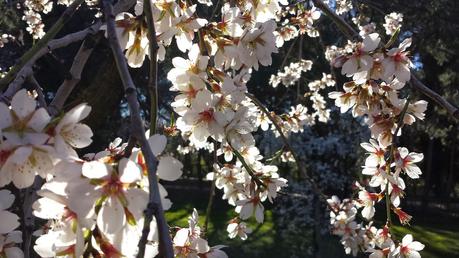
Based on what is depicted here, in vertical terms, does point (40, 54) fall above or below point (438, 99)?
above

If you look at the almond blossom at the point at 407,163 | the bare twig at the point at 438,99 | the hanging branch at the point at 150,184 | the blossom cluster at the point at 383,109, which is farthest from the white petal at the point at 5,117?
the almond blossom at the point at 407,163

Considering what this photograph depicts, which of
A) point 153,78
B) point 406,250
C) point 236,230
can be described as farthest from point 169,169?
point 236,230

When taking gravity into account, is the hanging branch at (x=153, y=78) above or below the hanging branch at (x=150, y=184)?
above

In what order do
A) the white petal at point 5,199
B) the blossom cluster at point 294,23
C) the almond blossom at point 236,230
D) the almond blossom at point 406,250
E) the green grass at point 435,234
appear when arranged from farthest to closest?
the green grass at point 435,234
the blossom cluster at point 294,23
the almond blossom at point 236,230
the almond blossom at point 406,250
the white petal at point 5,199

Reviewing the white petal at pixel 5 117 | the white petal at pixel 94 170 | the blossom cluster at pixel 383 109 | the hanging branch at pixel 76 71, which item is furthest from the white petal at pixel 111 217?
the hanging branch at pixel 76 71

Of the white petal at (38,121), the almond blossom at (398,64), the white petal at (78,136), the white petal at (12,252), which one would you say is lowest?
the white petal at (12,252)

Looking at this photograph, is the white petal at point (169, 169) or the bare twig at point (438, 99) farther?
the bare twig at point (438, 99)

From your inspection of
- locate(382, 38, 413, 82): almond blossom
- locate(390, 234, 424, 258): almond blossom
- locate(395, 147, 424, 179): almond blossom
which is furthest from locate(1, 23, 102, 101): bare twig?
locate(390, 234, 424, 258): almond blossom

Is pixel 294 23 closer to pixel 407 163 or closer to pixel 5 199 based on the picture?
pixel 407 163

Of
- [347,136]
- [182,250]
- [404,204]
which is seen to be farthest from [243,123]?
[404,204]

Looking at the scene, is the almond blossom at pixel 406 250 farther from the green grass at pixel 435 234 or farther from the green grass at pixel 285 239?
the green grass at pixel 435 234

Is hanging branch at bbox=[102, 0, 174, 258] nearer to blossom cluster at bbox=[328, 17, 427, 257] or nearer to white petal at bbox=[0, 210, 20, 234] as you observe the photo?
white petal at bbox=[0, 210, 20, 234]

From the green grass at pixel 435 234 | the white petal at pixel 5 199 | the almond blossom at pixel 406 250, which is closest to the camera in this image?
the white petal at pixel 5 199

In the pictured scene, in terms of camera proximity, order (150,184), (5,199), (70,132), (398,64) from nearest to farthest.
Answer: (150,184) → (70,132) → (5,199) → (398,64)
